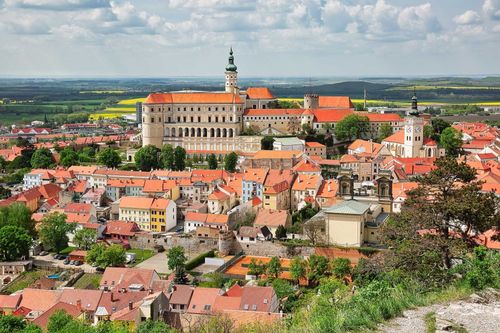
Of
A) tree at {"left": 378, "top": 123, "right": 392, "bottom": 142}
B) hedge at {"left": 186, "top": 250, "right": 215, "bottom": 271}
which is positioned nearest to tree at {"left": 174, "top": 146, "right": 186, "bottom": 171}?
tree at {"left": 378, "top": 123, "right": 392, "bottom": 142}

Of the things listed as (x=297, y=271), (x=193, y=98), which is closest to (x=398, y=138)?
(x=193, y=98)

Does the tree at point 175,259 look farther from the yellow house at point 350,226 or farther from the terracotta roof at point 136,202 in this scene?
the terracotta roof at point 136,202

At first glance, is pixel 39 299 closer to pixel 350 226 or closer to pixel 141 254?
pixel 141 254

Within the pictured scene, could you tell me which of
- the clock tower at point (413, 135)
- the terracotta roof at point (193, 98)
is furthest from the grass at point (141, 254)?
the terracotta roof at point (193, 98)

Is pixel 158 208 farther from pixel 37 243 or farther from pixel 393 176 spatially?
pixel 393 176

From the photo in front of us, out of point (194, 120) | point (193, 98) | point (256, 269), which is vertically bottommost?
point (256, 269)

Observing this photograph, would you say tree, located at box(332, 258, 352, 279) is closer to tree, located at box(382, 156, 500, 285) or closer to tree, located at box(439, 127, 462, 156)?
tree, located at box(382, 156, 500, 285)
